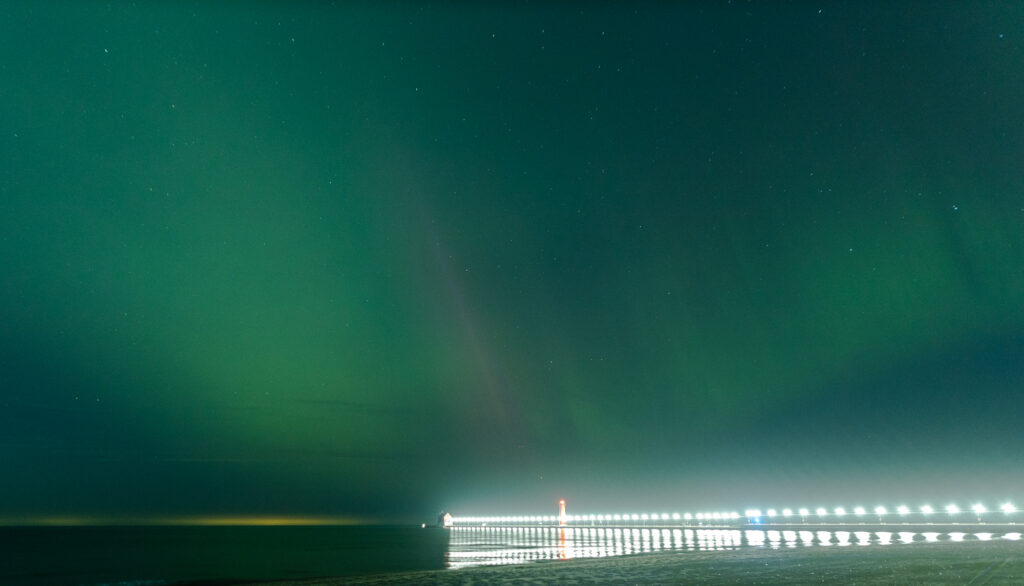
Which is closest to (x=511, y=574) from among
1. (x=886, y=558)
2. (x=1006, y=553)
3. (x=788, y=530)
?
(x=886, y=558)

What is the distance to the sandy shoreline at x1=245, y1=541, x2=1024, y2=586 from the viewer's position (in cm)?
2698

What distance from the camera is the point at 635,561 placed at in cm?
4234

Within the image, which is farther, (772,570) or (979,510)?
(979,510)

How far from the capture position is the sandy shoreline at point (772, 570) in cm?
2698

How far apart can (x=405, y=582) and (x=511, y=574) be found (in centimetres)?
581

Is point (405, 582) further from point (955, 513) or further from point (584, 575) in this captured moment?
point (955, 513)

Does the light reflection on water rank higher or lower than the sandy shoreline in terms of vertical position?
lower

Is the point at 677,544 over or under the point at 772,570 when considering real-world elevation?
under

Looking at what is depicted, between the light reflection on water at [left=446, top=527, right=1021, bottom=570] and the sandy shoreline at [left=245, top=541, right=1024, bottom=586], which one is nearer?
the sandy shoreline at [left=245, top=541, right=1024, bottom=586]

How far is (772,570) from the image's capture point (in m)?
31.8

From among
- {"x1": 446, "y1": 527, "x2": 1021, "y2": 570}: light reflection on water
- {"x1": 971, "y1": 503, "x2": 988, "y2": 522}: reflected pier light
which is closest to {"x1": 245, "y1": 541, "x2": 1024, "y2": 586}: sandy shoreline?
{"x1": 446, "y1": 527, "x2": 1021, "y2": 570}: light reflection on water

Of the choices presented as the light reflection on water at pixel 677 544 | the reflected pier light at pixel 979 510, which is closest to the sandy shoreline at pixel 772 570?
the light reflection on water at pixel 677 544

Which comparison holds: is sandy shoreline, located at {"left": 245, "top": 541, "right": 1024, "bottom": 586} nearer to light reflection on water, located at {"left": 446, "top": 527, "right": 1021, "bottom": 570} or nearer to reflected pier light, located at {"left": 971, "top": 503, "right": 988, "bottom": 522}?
light reflection on water, located at {"left": 446, "top": 527, "right": 1021, "bottom": 570}

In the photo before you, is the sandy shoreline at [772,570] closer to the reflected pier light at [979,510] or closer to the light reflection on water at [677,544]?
the light reflection on water at [677,544]
